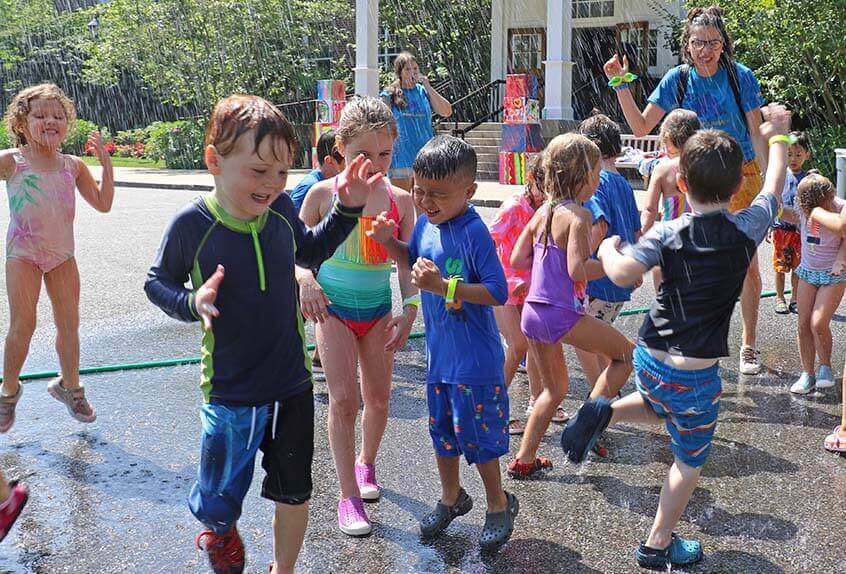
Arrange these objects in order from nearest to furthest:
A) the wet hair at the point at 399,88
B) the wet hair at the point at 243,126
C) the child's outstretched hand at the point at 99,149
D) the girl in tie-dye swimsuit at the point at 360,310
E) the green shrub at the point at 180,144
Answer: the wet hair at the point at 243,126, the girl in tie-dye swimsuit at the point at 360,310, the child's outstretched hand at the point at 99,149, the wet hair at the point at 399,88, the green shrub at the point at 180,144

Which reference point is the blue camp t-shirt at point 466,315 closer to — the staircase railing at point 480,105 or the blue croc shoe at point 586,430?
the blue croc shoe at point 586,430

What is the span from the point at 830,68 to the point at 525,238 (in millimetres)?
14955

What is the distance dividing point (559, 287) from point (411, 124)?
4943 mm

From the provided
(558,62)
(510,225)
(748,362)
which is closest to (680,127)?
(510,225)

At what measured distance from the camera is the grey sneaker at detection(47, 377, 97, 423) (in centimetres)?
519

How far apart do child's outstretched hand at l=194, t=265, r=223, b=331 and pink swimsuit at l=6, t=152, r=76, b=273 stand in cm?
259

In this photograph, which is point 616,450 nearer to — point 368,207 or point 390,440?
point 390,440

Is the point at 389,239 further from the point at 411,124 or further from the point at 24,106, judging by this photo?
the point at 411,124

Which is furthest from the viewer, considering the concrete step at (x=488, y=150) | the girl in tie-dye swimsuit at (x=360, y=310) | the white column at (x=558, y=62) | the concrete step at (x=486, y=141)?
the concrete step at (x=486, y=141)

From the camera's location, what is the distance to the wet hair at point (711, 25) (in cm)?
581

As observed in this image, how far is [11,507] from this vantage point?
3523 mm

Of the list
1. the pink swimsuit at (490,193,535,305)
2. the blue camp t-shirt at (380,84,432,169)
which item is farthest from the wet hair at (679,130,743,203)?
the blue camp t-shirt at (380,84,432,169)

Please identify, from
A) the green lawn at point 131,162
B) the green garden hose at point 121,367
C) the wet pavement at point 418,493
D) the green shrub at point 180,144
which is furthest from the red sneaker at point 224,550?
the green lawn at point 131,162

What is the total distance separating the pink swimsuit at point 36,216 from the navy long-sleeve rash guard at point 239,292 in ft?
7.31
